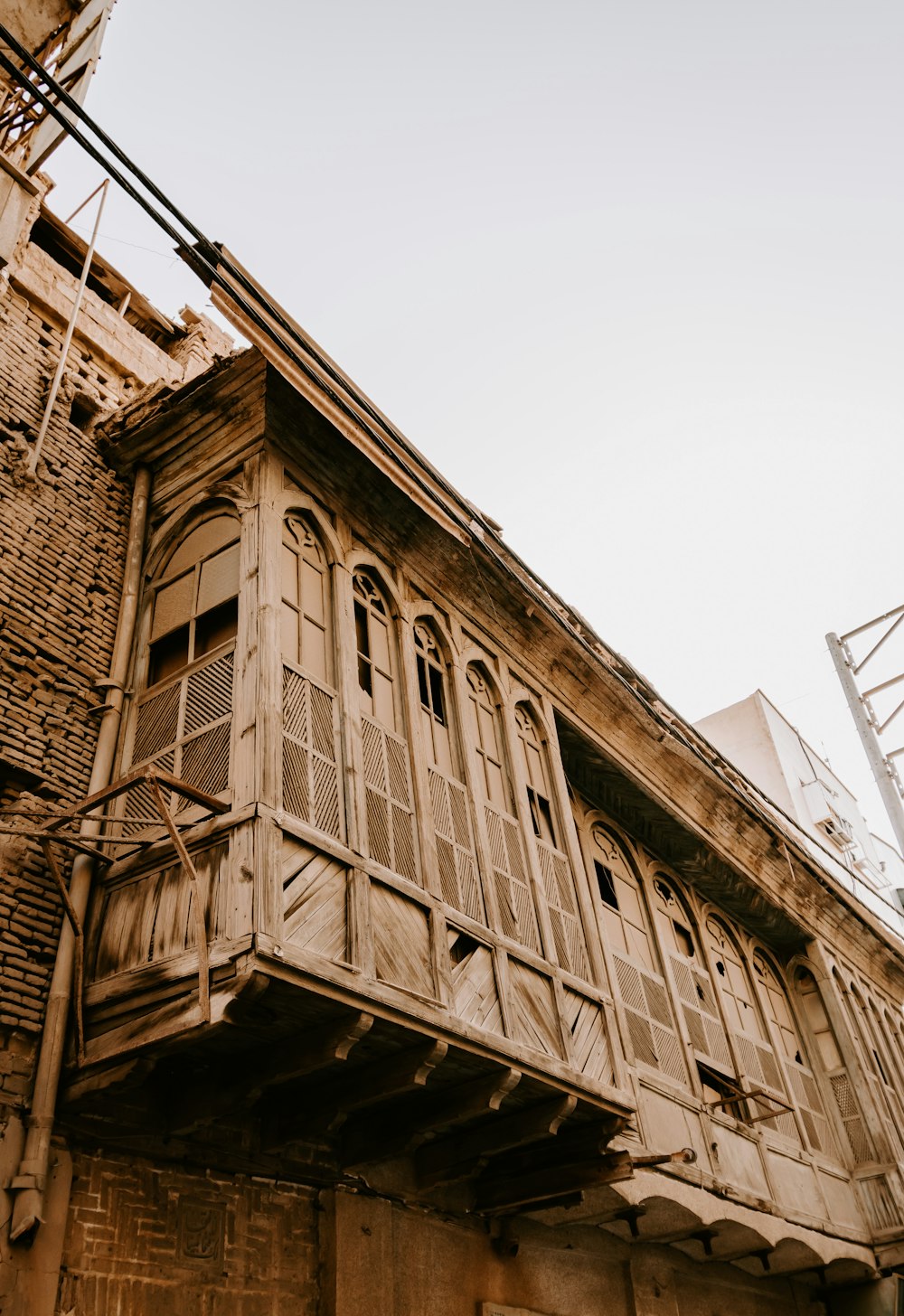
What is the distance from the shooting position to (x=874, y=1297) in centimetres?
1180

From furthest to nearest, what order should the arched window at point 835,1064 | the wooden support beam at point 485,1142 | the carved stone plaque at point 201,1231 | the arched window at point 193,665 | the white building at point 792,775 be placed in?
the white building at point 792,775 < the arched window at point 835,1064 < the wooden support beam at point 485,1142 < the arched window at point 193,665 < the carved stone plaque at point 201,1231

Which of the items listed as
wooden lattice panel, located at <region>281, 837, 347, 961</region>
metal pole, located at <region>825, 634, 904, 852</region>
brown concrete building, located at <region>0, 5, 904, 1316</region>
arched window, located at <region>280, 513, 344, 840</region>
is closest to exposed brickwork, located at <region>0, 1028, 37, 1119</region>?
brown concrete building, located at <region>0, 5, 904, 1316</region>

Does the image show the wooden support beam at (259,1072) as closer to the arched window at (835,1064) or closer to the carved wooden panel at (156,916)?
the carved wooden panel at (156,916)

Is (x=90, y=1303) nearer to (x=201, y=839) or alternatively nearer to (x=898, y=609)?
(x=201, y=839)

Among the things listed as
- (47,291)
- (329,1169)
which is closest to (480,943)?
(329,1169)

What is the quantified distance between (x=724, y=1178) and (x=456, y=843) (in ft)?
15.2

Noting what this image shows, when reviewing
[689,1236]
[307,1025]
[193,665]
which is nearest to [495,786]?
[193,665]

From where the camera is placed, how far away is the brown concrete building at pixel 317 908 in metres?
5.91

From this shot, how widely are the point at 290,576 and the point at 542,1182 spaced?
4.83 meters

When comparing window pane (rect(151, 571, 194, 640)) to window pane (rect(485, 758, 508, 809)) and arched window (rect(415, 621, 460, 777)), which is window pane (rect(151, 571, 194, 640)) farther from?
window pane (rect(485, 758, 508, 809))

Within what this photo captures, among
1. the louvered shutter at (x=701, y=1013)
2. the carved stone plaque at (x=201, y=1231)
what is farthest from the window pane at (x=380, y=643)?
the louvered shutter at (x=701, y=1013)

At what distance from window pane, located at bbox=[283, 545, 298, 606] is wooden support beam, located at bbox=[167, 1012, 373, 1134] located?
3060 mm

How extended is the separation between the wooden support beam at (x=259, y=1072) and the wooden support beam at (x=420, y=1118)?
3.83 ft

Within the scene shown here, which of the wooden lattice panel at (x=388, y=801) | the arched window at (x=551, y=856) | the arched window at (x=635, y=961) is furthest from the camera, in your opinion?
the arched window at (x=635, y=961)
